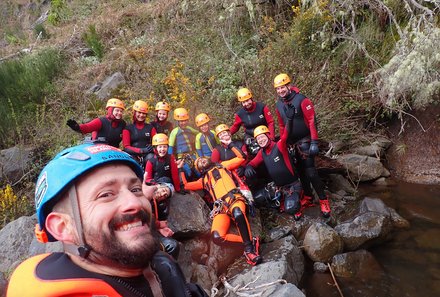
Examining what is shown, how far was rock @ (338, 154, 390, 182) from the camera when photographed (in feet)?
23.0

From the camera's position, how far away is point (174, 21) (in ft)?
40.0

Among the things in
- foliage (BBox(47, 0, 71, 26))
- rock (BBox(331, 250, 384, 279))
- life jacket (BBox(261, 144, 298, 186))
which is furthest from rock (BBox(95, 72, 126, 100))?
foliage (BBox(47, 0, 71, 26))

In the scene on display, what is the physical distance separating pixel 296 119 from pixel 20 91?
25.7 feet

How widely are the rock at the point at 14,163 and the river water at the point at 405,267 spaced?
6261 millimetres

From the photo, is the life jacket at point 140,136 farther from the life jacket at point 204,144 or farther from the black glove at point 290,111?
the black glove at point 290,111

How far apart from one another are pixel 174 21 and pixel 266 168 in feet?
26.2

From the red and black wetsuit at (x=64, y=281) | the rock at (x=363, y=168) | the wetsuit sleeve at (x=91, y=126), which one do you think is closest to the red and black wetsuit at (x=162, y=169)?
the wetsuit sleeve at (x=91, y=126)

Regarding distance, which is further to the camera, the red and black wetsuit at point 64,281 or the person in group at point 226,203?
the person in group at point 226,203

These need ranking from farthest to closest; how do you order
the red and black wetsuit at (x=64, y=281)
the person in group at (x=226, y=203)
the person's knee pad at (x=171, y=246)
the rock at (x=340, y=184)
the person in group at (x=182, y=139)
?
the rock at (x=340, y=184) → the person in group at (x=182, y=139) → the person in group at (x=226, y=203) → the person's knee pad at (x=171, y=246) → the red and black wetsuit at (x=64, y=281)

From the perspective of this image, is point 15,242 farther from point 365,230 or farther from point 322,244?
point 365,230

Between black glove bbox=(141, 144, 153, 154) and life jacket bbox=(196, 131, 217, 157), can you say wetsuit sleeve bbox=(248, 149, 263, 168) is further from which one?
black glove bbox=(141, 144, 153, 154)

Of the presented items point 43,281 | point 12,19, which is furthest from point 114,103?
point 12,19

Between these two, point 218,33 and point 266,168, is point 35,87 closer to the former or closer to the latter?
point 218,33

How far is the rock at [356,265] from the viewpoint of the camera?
4.76 meters
